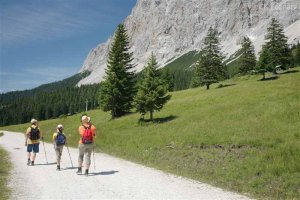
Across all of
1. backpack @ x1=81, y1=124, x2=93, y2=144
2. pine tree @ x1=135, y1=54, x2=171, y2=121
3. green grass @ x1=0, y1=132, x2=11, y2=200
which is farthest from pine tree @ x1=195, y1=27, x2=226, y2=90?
backpack @ x1=81, y1=124, x2=93, y2=144

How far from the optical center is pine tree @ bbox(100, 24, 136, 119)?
172ft

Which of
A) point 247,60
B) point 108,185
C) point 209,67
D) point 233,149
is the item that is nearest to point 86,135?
point 108,185

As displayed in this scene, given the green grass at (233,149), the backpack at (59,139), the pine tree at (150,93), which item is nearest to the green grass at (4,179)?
the backpack at (59,139)

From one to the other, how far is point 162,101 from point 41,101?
559ft

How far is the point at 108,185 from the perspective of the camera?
13961mm

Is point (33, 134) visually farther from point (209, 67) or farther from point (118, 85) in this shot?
point (209, 67)

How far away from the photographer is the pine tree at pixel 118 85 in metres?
52.3

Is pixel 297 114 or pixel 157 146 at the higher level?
pixel 297 114

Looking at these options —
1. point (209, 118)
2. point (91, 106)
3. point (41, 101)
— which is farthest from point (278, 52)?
point (41, 101)

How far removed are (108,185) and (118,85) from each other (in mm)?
39108

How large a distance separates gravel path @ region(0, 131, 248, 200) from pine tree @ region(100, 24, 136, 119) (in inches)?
1328

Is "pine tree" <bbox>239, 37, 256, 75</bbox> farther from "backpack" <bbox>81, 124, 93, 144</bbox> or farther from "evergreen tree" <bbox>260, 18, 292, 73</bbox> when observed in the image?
"backpack" <bbox>81, 124, 93, 144</bbox>

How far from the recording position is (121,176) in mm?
15953

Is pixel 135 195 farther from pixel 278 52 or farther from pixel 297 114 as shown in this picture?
pixel 278 52
